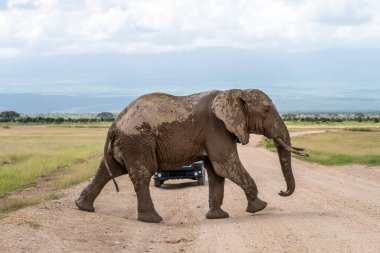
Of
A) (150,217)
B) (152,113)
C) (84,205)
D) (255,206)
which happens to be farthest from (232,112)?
(84,205)

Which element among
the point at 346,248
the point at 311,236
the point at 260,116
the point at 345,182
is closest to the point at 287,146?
the point at 260,116

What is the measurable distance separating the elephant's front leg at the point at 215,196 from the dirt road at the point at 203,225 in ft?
1.05

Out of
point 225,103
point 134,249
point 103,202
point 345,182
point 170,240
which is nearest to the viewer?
point 134,249

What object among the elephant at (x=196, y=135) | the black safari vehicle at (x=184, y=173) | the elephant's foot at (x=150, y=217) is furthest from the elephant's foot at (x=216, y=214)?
the black safari vehicle at (x=184, y=173)

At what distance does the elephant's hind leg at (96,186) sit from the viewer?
16375 millimetres

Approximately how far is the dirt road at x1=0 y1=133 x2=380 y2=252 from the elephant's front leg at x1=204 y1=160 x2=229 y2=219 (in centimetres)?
32

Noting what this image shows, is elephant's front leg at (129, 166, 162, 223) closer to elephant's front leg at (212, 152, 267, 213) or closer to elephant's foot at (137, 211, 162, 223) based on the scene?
elephant's foot at (137, 211, 162, 223)

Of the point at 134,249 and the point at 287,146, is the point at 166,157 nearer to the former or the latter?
the point at 287,146

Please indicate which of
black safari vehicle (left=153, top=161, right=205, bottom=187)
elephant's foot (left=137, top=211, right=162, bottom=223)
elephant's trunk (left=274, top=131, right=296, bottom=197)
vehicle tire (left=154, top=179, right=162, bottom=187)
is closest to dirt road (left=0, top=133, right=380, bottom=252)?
elephant's foot (left=137, top=211, right=162, bottom=223)

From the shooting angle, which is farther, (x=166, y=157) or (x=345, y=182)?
(x=345, y=182)

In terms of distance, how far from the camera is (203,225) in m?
14.2

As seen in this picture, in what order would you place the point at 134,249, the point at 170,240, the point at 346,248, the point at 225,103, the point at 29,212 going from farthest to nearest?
the point at 225,103
the point at 29,212
the point at 170,240
the point at 134,249
the point at 346,248

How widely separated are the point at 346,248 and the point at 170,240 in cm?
325

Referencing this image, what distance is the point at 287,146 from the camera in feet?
51.8
